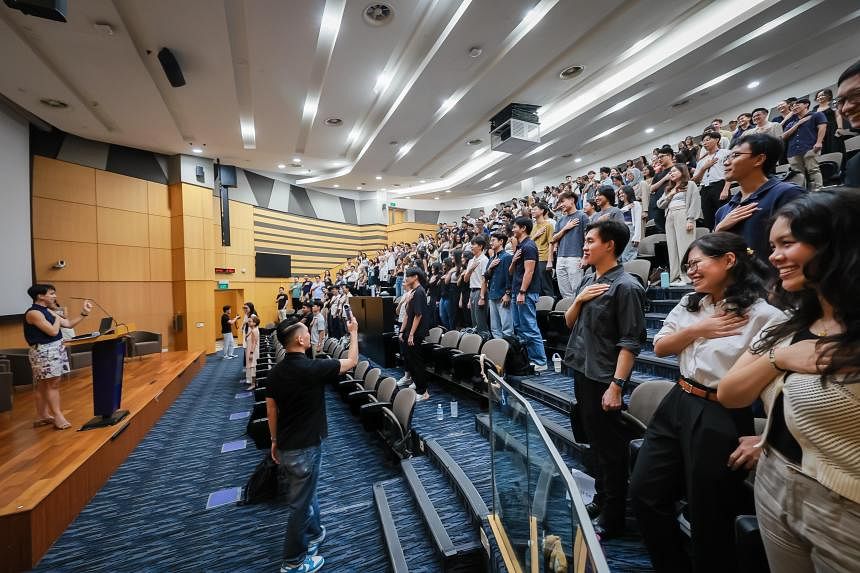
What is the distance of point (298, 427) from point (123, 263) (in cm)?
857

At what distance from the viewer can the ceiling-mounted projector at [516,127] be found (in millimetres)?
7071

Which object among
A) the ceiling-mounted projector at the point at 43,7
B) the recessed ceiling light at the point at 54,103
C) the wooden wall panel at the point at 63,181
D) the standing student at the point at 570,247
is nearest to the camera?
the ceiling-mounted projector at the point at 43,7

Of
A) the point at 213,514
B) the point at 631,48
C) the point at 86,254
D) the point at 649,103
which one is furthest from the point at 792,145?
the point at 86,254

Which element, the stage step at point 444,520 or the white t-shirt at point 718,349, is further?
the stage step at point 444,520

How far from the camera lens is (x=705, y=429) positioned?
3.53 ft

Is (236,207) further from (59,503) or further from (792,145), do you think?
(792,145)

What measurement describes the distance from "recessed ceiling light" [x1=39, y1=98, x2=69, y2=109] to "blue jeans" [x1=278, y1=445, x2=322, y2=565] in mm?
7528

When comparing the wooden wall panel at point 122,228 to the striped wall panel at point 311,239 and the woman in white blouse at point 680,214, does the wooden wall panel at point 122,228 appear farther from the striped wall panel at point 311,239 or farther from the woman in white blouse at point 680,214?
the woman in white blouse at point 680,214

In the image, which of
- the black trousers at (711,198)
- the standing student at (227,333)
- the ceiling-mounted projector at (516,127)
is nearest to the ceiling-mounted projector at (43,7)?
the black trousers at (711,198)

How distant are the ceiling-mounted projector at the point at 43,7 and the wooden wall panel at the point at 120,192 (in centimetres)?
621

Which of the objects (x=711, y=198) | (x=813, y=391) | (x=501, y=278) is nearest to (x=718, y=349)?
(x=813, y=391)

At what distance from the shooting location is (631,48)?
19.4ft

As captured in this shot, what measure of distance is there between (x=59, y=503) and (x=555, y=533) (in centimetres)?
359

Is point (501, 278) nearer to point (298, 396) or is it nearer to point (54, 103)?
point (298, 396)
